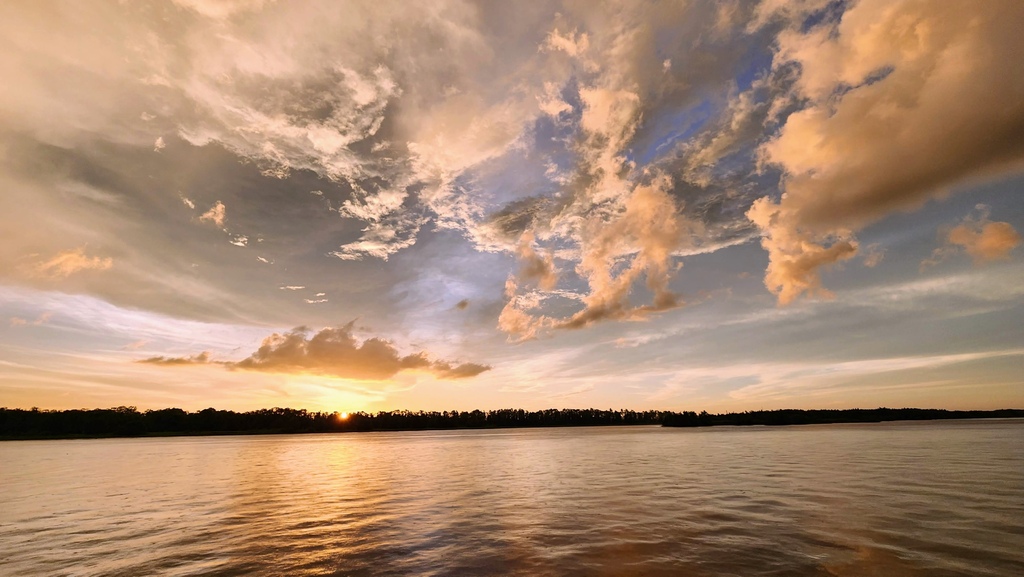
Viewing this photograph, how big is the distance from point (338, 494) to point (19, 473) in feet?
184

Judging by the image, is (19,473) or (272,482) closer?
(272,482)

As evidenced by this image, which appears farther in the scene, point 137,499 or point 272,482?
point 272,482

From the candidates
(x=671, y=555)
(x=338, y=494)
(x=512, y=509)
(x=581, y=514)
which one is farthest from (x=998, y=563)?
(x=338, y=494)

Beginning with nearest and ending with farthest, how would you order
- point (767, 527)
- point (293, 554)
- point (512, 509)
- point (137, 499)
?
point (293, 554), point (767, 527), point (512, 509), point (137, 499)

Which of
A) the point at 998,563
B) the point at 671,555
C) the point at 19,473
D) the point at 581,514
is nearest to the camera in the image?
the point at 998,563

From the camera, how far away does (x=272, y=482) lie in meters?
47.4

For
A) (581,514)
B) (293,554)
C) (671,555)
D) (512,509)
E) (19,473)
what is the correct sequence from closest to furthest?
(671,555), (293,554), (581,514), (512,509), (19,473)

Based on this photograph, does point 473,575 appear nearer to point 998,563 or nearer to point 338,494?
point 998,563

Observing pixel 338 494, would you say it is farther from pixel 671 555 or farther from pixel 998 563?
pixel 998 563

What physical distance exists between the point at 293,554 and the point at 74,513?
23502mm

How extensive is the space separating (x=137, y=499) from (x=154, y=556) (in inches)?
917

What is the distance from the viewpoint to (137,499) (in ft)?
119

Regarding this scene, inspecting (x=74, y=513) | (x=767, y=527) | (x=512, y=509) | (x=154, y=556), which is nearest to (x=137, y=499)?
(x=74, y=513)

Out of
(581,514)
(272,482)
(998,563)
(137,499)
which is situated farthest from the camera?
(272,482)
